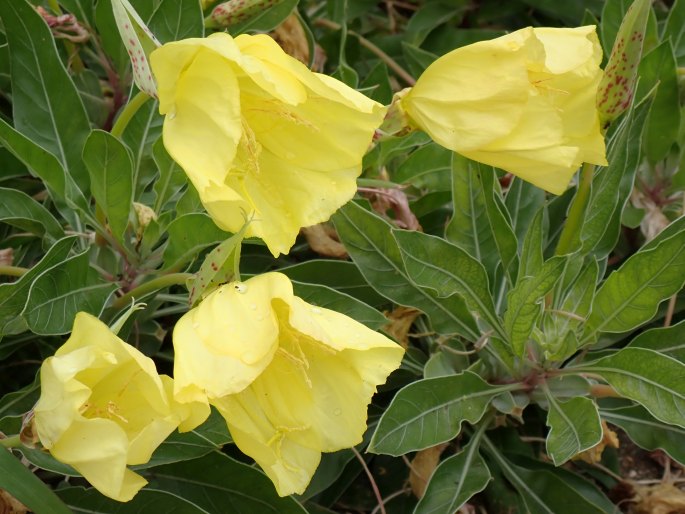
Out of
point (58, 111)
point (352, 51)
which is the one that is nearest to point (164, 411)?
point (58, 111)

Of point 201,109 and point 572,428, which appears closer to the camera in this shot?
point 201,109

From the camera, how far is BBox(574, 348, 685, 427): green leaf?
4.36 ft

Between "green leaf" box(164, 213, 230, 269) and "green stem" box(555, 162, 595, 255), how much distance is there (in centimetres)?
47

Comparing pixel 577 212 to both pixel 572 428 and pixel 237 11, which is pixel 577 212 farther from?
pixel 237 11

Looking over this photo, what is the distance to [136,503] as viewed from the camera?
1.39m

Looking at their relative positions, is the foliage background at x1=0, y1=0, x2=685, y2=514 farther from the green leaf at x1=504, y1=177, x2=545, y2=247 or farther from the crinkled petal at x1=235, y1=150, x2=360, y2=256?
the crinkled petal at x1=235, y1=150, x2=360, y2=256

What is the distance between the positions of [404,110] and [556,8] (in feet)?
3.76

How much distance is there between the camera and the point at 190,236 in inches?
52.4

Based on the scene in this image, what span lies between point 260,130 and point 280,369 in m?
0.26

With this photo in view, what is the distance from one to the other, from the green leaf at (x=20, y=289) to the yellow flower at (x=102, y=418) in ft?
0.86

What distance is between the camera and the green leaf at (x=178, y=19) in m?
1.50

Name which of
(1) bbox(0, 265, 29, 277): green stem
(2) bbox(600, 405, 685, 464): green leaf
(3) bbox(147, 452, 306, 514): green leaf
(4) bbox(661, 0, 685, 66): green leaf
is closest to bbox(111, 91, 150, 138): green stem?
(1) bbox(0, 265, 29, 277): green stem

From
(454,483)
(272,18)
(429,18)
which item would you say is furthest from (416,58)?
(454,483)

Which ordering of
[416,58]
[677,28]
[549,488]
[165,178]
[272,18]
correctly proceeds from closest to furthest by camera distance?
[165,178]
[549,488]
[272,18]
[677,28]
[416,58]
